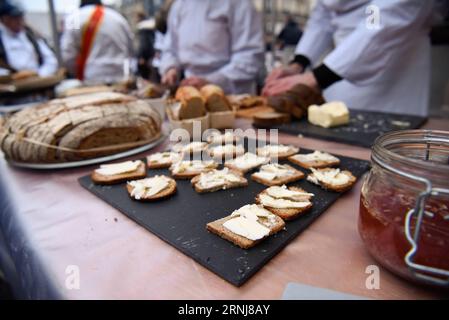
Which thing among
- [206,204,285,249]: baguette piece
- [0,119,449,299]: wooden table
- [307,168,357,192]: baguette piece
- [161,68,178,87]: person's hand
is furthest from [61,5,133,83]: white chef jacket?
[206,204,285,249]: baguette piece

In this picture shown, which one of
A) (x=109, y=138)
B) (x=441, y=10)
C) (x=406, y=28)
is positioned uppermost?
(x=441, y=10)

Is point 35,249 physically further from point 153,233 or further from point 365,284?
point 365,284

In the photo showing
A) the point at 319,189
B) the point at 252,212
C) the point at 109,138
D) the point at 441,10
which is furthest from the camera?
the point at 441,10

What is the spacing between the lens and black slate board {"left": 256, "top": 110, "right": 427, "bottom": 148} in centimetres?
150

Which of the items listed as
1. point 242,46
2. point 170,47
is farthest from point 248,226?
point 170,47

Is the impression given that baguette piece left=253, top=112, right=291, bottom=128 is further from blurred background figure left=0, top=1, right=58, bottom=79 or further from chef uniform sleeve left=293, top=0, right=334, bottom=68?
blurred background figure left=0, top=1, right=58, bottom=79

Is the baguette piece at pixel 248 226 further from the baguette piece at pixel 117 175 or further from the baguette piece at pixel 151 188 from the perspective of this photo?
the baguette piece at pixel 117 175

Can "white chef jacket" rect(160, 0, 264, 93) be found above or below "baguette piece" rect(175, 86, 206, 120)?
above

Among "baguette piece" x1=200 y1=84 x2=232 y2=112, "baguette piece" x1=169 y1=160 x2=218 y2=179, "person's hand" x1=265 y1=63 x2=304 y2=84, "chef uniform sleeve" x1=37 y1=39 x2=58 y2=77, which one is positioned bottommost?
"baguette piece" x1=169 y1=160 x2=218 y2=179

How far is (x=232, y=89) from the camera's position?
3033mm

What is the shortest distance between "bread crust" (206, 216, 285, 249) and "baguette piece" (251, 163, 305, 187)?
0.24 meters

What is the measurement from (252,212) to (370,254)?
29 centimetres

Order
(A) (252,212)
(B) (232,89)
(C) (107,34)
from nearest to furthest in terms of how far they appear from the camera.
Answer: (A) (252,212) < (B) (232,89) < (C) (107,34)

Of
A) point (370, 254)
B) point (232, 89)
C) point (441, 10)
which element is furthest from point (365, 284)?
point (232, 89)
